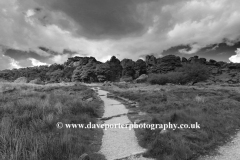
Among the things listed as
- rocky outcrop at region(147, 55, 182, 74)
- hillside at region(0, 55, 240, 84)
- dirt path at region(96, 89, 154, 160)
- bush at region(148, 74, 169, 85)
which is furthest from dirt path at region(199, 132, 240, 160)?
rocky outcrop at region(147, 55, 182, 74)

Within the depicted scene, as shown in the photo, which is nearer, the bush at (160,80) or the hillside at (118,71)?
the bush at (160,80)

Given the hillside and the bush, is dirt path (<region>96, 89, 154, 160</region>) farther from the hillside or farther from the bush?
the hillside

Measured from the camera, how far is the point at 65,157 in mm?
3562

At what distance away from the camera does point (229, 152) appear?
456cm

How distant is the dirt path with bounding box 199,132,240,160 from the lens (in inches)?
165

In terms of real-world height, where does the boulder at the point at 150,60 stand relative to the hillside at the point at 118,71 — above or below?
above

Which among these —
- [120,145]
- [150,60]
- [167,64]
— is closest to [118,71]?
[150,60]

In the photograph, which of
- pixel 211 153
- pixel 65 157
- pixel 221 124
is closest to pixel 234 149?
pixel 211 153

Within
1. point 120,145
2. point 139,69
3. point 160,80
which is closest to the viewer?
point 120,145

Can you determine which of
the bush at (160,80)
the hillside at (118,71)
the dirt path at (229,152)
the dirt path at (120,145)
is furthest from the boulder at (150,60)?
the dirt path at (120,145)

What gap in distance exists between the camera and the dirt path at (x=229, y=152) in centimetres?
420

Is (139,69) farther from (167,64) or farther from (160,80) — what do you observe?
(160,80)

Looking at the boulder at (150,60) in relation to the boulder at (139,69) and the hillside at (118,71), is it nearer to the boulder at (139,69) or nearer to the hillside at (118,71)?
the hillside at (118,71)

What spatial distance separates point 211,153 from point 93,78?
61.2 m
